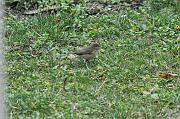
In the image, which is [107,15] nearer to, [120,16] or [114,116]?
[120,16]

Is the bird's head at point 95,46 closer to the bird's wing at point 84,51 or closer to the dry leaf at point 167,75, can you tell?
the bird's wing at point 84,51

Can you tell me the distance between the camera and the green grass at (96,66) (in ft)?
25.0

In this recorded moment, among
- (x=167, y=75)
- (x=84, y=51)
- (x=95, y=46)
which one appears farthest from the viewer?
(x=95, y=46)

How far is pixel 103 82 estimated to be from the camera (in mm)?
8578

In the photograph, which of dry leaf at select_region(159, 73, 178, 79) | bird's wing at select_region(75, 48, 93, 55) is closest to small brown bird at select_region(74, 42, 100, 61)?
bird's wing at select_region(75, 48, 93, 55)

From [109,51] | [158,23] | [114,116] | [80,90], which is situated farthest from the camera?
[158,23]

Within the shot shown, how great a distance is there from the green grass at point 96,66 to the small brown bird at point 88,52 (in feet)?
0.33

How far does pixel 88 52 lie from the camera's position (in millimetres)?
9328

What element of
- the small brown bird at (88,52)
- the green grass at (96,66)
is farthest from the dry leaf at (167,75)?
the small brown bird at (88,52)

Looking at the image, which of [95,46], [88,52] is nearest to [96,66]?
[88,52]

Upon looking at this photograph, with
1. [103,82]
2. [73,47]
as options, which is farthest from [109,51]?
[103,82]

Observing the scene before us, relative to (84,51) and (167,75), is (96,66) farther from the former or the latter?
(167,75)

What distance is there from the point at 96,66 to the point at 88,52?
23 centimetres

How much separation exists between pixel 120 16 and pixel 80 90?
3.27 m
